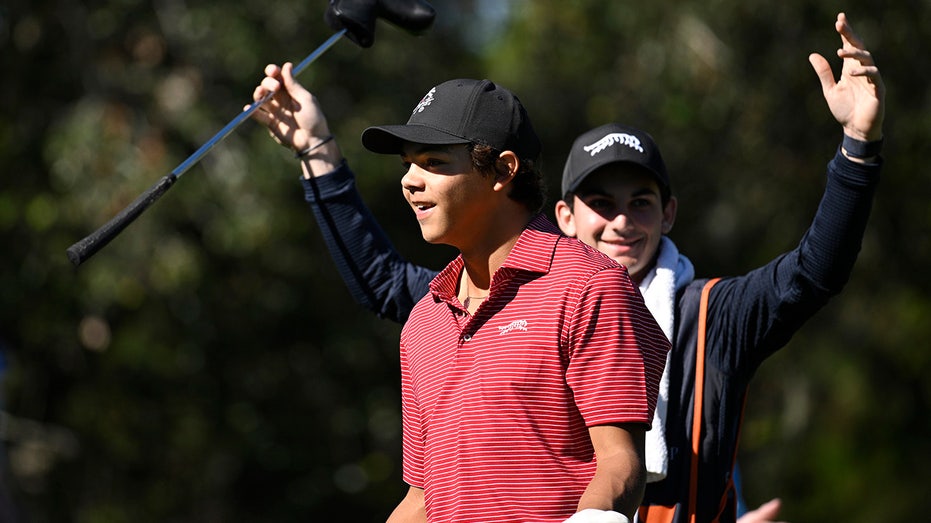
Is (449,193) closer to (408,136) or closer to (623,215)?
(408,136)

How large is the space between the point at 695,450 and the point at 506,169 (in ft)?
3.38

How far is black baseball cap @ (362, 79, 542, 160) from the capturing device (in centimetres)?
343

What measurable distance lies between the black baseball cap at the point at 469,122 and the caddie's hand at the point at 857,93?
0.81 metres

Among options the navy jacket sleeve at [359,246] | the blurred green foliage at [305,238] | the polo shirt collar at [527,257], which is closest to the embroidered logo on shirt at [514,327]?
the polo shirt collar at [527,257]

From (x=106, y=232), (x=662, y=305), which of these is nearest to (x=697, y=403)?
(x=662, y=305)

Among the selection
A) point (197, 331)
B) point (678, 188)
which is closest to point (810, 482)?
point (678, 188)

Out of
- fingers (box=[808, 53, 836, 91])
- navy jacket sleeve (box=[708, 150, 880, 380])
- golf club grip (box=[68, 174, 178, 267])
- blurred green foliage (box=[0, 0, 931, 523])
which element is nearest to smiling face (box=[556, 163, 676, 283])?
navy jacket sleeve (box=[708, 150, 880, 380])

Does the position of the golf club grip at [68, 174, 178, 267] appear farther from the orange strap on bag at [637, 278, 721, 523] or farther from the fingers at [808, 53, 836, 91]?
the fingers at [808, 53, 836, 91]

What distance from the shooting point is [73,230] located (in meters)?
12.0

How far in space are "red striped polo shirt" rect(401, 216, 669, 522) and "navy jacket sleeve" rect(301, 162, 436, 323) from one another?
4.32ft

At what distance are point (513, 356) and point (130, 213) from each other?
1.21 metres

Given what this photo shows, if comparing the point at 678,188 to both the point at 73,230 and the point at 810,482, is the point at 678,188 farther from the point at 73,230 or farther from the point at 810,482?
the point at 73,230

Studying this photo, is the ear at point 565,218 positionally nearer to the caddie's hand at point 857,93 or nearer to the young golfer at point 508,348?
the young golfer at point 508,348

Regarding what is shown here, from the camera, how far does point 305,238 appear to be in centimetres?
1318
